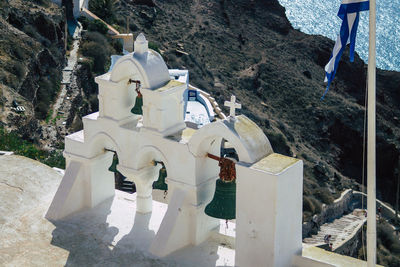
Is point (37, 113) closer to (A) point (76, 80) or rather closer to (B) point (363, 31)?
(A) point (76, 80)

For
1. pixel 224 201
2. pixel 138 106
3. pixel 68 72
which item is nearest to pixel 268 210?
pixel 224 201

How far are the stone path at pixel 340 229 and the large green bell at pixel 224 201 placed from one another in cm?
1784

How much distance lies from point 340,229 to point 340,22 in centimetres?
8324

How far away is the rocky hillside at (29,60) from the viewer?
2664 centimetres

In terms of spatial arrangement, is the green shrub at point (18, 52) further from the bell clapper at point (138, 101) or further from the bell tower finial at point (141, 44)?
the bell tower finial at point (141, 44)

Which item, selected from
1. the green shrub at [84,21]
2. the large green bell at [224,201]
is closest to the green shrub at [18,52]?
the green shrub at [84,21]

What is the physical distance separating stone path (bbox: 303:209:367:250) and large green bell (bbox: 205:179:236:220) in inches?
702

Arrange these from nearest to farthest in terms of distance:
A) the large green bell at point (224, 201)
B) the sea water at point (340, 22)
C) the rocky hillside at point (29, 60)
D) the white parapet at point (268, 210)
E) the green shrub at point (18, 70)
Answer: the white parapet at point (268, 210) < the large green bell at point (224, 201) < the rocky hillside at point (29, 60) < the green shrub at point (18, 70) < the sea water at point (340, 22)

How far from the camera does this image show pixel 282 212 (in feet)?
35.8

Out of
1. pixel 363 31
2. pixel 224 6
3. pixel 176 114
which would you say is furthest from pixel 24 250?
pixel 363 31

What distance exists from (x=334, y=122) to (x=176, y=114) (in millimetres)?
46266

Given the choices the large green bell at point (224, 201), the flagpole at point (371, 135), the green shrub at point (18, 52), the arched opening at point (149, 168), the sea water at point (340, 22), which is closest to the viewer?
the flagpole at point (371, 135)

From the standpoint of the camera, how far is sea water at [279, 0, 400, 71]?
372ft

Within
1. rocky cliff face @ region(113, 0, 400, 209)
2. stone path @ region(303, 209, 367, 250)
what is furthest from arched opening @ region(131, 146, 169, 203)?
rocky cliff face @ region(113, 0, 400, 209)
